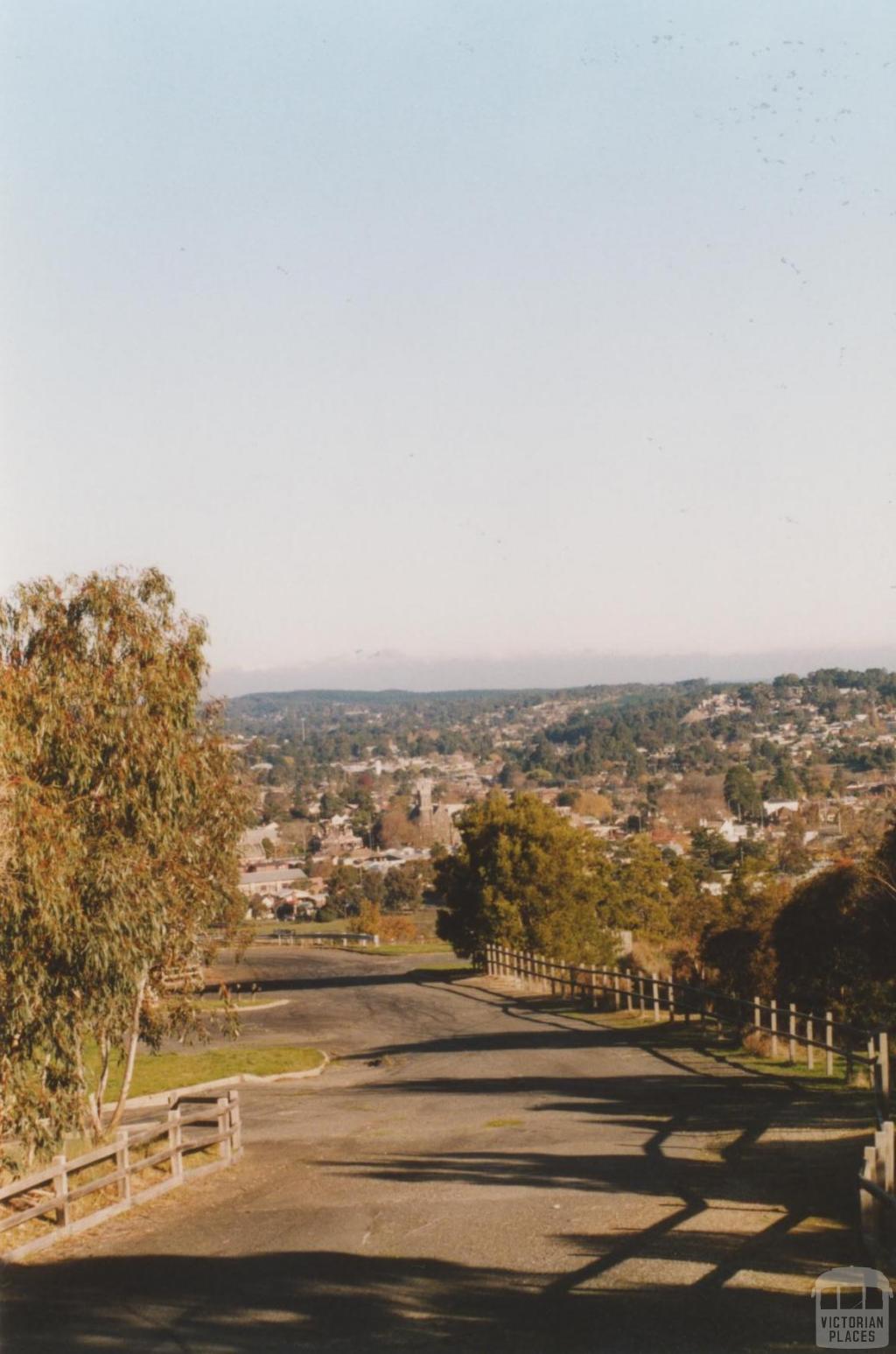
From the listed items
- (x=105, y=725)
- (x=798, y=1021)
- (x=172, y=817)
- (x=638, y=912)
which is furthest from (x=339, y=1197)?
(x=638, y=912)

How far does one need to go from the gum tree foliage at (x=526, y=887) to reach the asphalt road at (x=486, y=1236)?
2796cm

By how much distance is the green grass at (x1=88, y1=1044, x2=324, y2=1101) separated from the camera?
30406 mm

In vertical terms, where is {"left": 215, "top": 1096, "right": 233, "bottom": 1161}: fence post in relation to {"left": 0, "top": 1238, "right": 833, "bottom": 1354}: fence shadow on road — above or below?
below

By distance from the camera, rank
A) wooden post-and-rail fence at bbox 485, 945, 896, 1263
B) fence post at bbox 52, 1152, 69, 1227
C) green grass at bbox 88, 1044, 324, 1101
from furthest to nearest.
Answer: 1. green grass at bbox 88, 1044, 324, 1101
2. fence post at bbox 52, 1152, 69, 1227
3. wooden post-and-rail fence at bbox 485, 945, 896, 1263

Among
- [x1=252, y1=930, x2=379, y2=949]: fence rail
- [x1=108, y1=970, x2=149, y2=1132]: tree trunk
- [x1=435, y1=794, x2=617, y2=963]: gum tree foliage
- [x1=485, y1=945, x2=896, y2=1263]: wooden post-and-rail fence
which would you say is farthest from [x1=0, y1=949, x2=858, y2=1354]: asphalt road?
[x1=252, y1=930, x2=379, y2=949]: fence rail

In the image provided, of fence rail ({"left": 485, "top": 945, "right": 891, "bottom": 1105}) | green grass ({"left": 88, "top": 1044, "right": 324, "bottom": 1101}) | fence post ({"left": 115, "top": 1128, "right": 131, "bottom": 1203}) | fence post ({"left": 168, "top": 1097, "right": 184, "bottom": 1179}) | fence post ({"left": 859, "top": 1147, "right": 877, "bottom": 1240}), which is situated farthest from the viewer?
green grass ({"left": 88, "top": 1044, "right": 324, "bottom": 1101})

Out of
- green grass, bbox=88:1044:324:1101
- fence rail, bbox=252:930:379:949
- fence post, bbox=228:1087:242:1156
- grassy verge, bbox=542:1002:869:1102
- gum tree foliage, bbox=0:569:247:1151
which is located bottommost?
fence rail, bbox=252:930:379:949

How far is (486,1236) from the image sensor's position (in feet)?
43.8

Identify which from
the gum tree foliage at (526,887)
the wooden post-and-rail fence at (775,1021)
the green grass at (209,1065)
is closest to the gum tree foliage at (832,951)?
the wooden post-and-rail fence at (775,1021)

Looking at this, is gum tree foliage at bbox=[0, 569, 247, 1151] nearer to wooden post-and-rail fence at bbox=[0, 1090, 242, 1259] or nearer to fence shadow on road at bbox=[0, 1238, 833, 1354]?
wooden post-and-rail fence at bbox=[0, 1090, 242, 1259]

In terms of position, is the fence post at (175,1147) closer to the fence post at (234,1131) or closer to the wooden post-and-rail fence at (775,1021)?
the fence post at (234,1131)

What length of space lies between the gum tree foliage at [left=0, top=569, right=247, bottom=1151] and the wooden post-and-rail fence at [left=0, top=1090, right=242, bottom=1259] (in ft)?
2.42

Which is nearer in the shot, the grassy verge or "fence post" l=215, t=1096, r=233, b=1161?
"fence post" l=215, t=1096, r=233, b=1161

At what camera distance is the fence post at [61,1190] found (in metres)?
14.4
